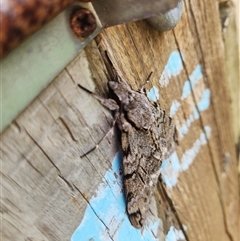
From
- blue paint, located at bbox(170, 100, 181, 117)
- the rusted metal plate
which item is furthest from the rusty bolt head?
blue paint, located at bbox(170, 100, 181, 117)

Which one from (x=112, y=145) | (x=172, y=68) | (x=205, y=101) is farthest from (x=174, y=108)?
(x=112, y=145)

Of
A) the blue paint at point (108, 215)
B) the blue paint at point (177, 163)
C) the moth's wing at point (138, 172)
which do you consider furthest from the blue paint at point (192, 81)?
the blue paint at point (108, 215)

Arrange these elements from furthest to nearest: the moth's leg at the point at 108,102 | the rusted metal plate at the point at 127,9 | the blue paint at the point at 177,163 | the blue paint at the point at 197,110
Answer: the blue paint at the point at 197,110
the blue paint at the point at 177,163
the moth's leg at the point at 108,102
the rusted metal plate at the point at 127,9

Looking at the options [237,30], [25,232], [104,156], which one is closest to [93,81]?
[104,156]

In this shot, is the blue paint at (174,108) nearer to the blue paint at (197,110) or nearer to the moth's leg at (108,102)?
the blue paint at (197,110)

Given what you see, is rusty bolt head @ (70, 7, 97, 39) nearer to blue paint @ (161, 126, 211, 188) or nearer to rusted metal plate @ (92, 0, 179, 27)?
rusted metal plate @ (92, 0, 179, 27)

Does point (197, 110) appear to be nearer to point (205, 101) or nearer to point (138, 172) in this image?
point (205, 101)
